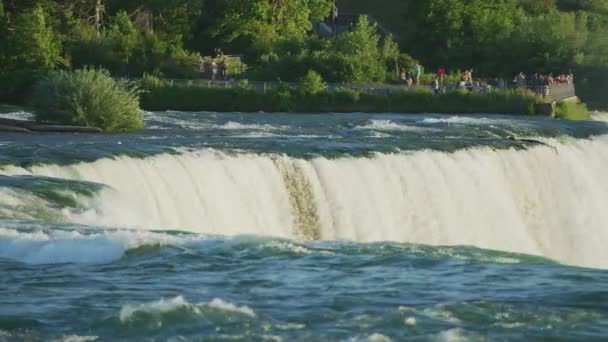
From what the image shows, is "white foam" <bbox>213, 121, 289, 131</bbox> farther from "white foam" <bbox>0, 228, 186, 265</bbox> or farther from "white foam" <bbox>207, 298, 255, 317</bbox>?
"white foam" <bbox>207, 298, 255, 317</bbox>

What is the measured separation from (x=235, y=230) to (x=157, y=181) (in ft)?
5.44

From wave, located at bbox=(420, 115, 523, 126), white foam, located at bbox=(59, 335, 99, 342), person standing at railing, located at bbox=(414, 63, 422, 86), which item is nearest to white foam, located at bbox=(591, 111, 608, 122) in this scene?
person standing at railing, located at bbox=(414, 63, 422, 86)

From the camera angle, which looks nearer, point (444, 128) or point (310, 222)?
point (310, 222)

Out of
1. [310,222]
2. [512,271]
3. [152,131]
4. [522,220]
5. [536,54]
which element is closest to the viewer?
[512,271]

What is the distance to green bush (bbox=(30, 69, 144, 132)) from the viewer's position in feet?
143

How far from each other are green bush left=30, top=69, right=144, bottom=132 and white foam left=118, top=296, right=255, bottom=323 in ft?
82.6

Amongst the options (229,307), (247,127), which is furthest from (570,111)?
(229,307)

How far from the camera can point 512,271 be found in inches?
820

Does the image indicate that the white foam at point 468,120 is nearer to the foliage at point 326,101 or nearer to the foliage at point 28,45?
the foliage at point 326,101

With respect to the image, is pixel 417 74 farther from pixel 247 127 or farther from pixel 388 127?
pixel 247 127

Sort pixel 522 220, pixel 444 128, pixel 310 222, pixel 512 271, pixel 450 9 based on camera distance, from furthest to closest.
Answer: pixel 450 9 < pixel 444 128 < pixel 522 220 < pixel 310 222 < pixel 512 271

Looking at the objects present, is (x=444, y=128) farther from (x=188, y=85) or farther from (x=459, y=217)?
(x=188, y=85)

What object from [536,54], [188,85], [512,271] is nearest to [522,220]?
[512,271]

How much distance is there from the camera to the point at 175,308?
18.0m
